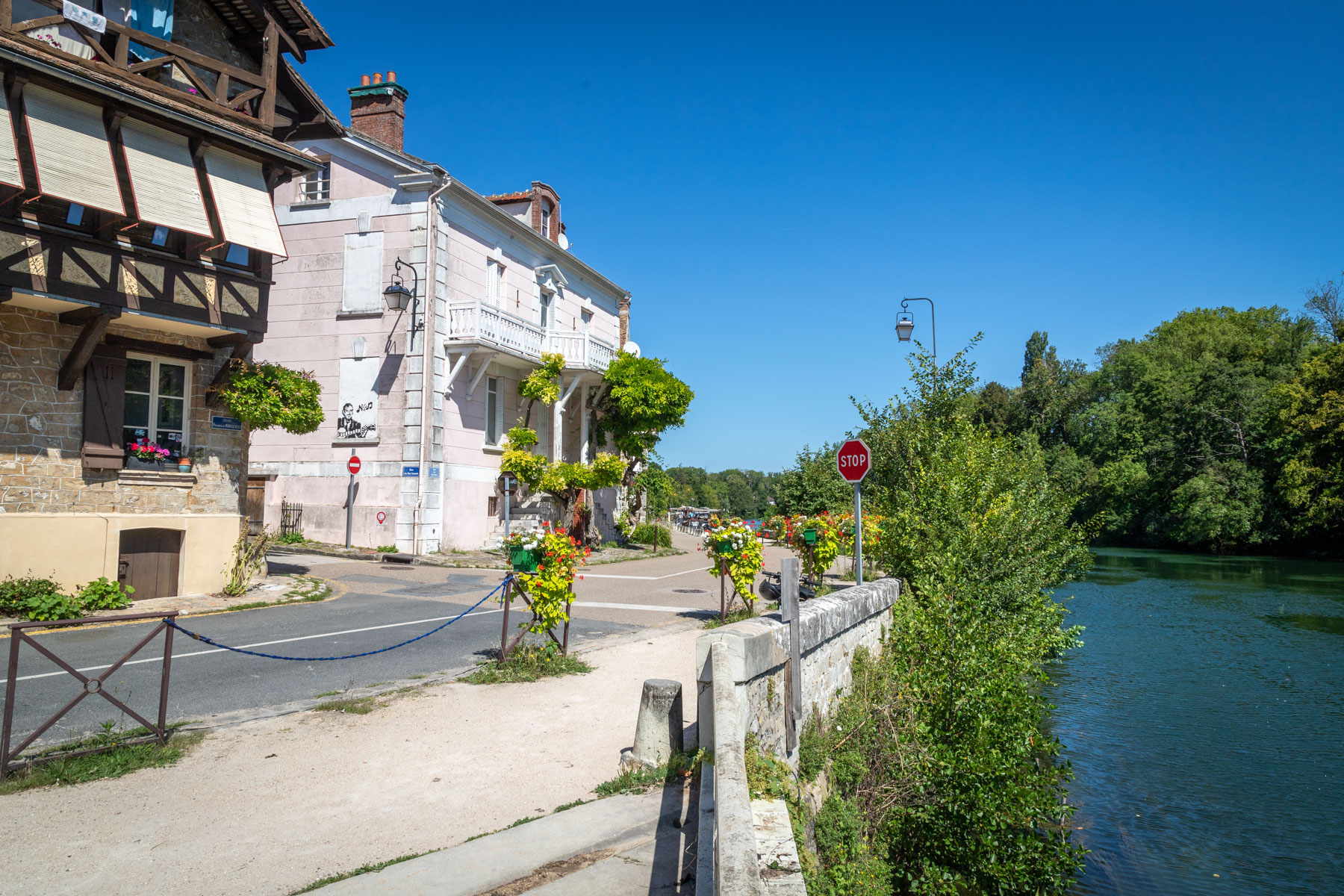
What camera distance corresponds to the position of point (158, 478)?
12328 mm

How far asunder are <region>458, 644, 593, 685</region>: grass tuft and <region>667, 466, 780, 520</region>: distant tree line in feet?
265

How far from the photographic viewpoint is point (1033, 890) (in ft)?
22.9

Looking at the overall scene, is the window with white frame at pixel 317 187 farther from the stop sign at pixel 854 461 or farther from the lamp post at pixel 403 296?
the stop sign at pixel 854 461

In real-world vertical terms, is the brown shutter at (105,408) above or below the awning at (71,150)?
below

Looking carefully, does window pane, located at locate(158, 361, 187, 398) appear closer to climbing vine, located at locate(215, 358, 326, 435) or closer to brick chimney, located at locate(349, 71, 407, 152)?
climbing vine, located at locate(215, 358, 326, 435)

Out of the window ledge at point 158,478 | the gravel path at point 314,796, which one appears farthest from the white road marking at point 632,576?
the gravel path at point 314,796

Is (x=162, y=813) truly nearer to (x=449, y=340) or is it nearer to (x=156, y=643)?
(x=156, y=643)

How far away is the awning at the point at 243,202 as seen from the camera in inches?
483

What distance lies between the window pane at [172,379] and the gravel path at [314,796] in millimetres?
8257

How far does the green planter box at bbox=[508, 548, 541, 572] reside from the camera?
8586 millimetres

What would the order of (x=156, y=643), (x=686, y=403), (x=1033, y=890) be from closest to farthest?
1. (x=1033, y=890)
2. (x=156, y=643)
3. (x=686, y=403)

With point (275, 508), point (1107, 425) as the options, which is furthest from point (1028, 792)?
point (1107, 425)

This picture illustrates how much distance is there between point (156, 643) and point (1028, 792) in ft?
33.4

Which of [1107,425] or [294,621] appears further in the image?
[1107,425]
